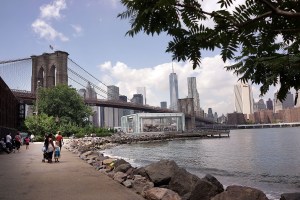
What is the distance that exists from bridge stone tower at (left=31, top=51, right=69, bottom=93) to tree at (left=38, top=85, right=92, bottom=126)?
20273 mm

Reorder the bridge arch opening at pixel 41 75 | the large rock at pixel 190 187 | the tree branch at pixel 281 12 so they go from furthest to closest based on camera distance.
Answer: the bridge arch opening at pixel 41 75 < the large rock at pixel 190 187 < the tree branch at pixel 281 12

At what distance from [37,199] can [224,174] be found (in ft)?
58.5

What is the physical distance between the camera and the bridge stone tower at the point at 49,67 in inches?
4513

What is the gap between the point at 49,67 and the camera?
116 meters

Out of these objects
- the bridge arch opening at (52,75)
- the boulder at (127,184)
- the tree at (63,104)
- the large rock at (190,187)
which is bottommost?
the large rock at (190,187)

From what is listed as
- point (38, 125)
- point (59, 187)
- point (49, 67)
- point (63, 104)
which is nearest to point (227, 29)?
point (59, 187)

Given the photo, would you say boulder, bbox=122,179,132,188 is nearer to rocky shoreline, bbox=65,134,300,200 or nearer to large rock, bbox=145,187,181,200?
Answer: rocky shoreline, bbox=65,134,300,200

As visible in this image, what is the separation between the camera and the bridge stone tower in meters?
115

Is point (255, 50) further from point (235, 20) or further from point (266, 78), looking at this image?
point (235, 20)

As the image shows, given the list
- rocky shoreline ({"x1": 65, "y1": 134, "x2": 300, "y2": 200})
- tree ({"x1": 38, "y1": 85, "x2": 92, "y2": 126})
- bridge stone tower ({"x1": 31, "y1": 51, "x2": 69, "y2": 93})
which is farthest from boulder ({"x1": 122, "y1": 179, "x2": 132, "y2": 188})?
bridge stone tower ({"x1": 31, "y1": 51, "x2": 69, "y2": 93})

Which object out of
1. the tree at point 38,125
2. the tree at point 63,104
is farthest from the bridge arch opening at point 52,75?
the tree at point 38,125

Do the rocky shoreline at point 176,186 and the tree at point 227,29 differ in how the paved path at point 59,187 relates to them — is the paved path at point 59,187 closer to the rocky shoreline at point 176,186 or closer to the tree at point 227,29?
the rocky shoreline at point 176,186

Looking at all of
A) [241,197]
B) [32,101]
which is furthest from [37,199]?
[32,101]

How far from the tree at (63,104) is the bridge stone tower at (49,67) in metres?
20.3
